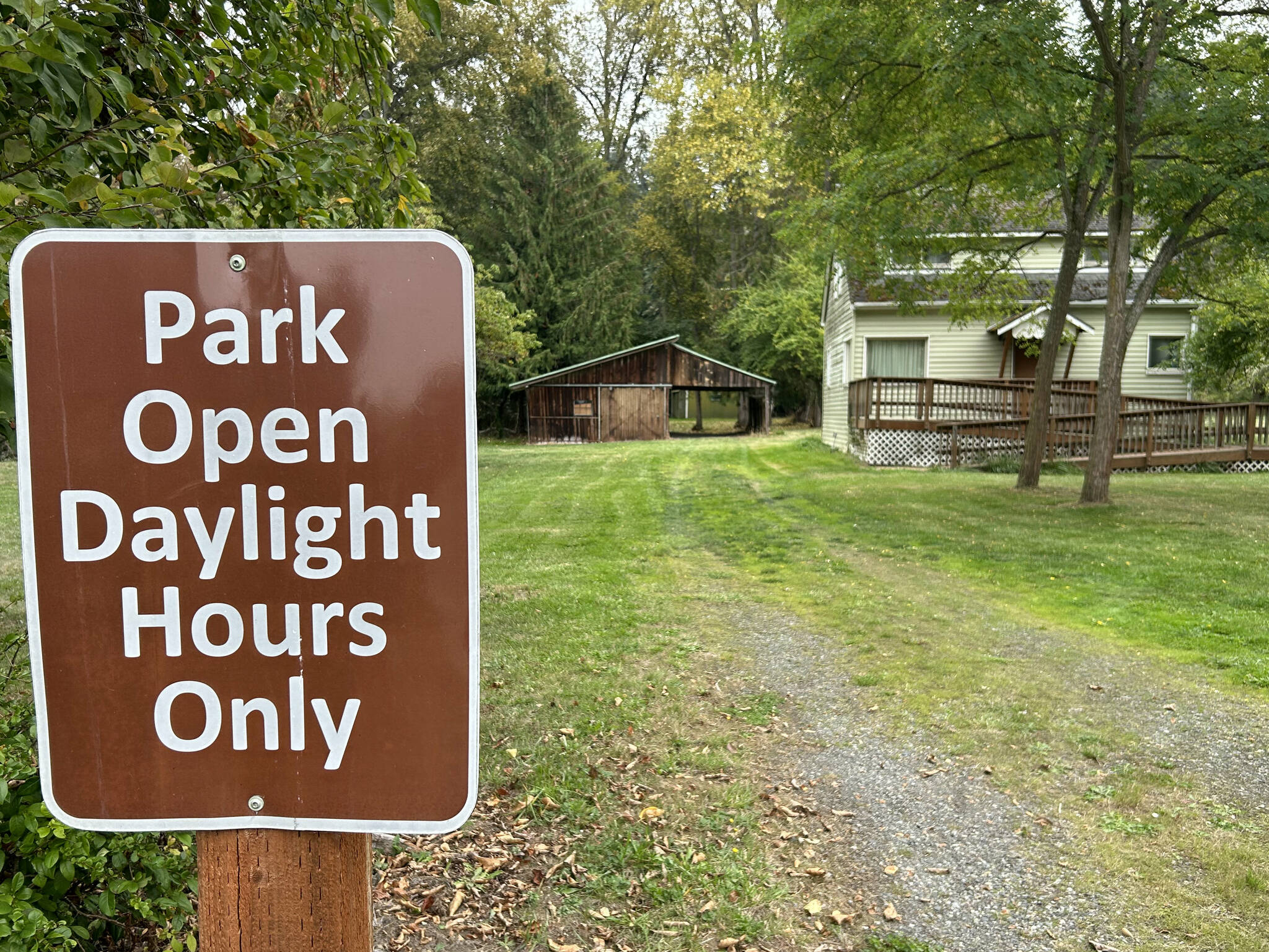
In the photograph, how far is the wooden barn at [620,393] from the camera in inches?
1382

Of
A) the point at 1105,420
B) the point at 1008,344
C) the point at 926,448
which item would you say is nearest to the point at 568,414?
the point at 926,448

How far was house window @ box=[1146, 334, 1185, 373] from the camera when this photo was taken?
2317cm

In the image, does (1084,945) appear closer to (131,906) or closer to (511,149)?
(131,906)

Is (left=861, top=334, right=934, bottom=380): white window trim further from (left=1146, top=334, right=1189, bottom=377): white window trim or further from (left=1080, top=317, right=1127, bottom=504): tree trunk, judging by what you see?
(left=1080, top=317, right=1127, bottom=504): tree trunk

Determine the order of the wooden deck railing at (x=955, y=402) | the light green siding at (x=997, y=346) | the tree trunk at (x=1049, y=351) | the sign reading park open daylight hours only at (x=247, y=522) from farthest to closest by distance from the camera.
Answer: the light green siding at (x=997, y=346), the wooden deck railing at (x=955, y=402), the tree trunk at (x=1049, y=351), the sign reading park open daylight hours only at (x=247, y=522)

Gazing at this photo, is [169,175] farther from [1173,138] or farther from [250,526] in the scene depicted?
[1173,138]

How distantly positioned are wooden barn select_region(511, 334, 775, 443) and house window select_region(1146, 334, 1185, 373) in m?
14.3

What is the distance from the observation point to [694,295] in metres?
49.6

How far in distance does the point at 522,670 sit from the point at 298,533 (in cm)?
477

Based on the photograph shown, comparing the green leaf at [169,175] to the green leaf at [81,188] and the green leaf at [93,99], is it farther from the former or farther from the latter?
the green leaf at [93,99]

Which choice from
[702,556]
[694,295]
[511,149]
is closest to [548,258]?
[511,149]

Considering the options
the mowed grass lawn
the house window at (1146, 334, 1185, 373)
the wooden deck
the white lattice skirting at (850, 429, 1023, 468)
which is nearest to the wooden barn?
the wooden deck

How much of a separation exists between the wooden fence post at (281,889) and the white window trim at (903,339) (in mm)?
22919

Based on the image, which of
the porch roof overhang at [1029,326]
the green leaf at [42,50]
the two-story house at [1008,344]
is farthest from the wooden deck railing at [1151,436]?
the green leaf at [42,50]
